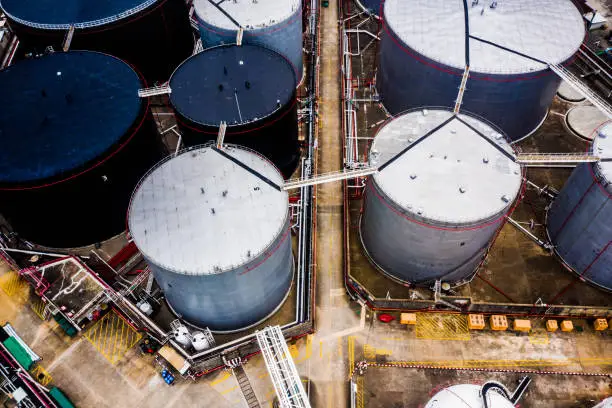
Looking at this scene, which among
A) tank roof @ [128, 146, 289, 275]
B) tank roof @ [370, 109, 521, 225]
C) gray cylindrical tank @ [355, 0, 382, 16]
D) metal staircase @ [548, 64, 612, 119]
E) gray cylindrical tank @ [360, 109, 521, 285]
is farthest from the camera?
gray cylindrical tank @ [355, 0, 382, 16]

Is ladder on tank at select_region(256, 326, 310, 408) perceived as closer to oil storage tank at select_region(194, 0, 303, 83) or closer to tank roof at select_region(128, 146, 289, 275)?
tank roof at select_region(128, 146, 289, 275)

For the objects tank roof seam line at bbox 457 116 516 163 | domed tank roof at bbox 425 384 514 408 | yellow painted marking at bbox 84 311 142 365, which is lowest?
yellow painted marking at bbox 84 311 142 365

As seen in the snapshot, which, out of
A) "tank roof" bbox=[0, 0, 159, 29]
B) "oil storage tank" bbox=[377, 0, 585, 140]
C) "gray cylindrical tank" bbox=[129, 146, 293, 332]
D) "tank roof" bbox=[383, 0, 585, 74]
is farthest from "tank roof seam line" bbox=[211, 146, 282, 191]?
"tank roof" bbox=[0, 0, 159, 29]

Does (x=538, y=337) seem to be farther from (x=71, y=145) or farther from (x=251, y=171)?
(x=71, y=145)

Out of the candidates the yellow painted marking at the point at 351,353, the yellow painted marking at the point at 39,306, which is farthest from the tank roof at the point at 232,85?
the yellow painted marking at the point at 39,306

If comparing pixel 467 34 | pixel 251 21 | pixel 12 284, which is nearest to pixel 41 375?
pixel 12 284

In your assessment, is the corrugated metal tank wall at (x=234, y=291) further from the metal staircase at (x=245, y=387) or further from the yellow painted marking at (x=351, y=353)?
the yellow painted marking at (x=351, y=353)

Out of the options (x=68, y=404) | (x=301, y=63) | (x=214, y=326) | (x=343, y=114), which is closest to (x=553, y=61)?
(x=343, y=114)
